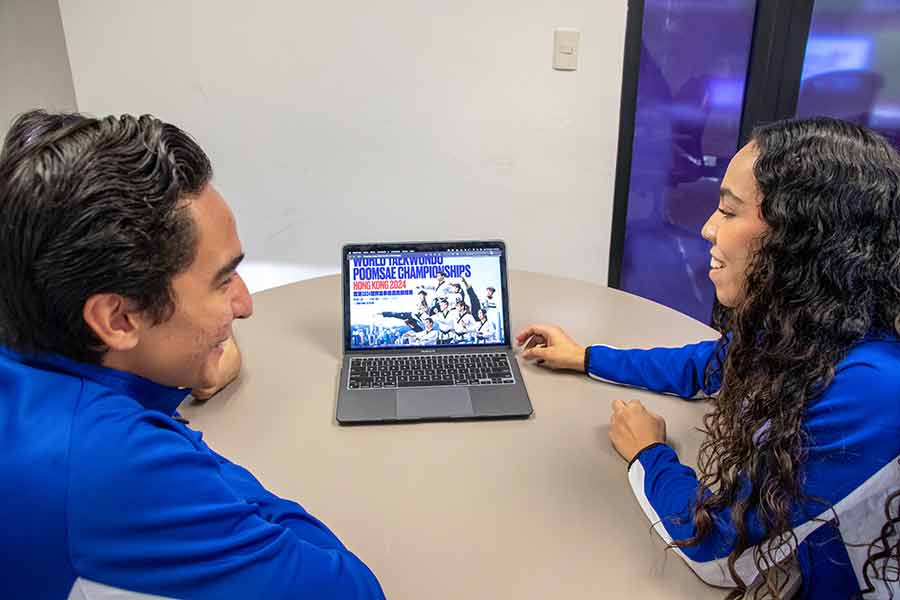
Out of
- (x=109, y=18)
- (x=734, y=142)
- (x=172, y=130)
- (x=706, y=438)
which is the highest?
(x=109, y=18)

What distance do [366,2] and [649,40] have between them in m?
1.04

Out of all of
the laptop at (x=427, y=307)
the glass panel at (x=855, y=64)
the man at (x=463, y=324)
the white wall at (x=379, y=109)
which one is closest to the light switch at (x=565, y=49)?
the white wall at (x=379, y=109)

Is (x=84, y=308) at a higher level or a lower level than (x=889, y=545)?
higher

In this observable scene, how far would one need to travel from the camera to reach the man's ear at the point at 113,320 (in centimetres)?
66

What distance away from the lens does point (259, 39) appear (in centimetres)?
230

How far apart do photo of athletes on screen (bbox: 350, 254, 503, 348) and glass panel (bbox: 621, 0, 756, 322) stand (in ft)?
5.01

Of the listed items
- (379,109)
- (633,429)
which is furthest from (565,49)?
(633,429)

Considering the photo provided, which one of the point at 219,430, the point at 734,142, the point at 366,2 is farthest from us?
the point at 734,142

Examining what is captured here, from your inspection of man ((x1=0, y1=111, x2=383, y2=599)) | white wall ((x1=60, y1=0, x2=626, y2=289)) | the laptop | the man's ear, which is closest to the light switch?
white wall ((x1=60, y1=0, x2=626, y2=289))

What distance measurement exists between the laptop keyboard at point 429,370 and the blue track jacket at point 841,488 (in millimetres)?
447

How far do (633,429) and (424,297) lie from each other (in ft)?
1.57

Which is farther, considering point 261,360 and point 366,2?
point 366,2

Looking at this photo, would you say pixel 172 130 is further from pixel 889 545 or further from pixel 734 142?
pixel 734 142

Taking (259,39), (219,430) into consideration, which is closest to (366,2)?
(259,39)
